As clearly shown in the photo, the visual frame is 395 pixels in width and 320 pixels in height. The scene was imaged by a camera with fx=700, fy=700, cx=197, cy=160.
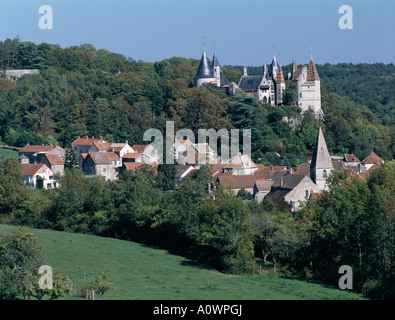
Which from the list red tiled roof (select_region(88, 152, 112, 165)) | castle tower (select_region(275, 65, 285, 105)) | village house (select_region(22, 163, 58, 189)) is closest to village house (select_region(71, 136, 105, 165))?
red tiled roof (select_region(88, 152, 112, 165))

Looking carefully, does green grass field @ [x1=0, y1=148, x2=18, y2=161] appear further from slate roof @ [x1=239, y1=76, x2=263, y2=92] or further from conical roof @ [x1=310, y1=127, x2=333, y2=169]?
conical roof @ [x1=310, y1=127, x2=333, y2=169]

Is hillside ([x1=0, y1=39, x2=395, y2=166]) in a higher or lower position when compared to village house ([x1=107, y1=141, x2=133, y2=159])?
higher

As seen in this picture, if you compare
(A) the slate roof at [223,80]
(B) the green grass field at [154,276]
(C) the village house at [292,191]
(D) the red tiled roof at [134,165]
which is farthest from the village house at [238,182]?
(A) the slate roof at [223,80]

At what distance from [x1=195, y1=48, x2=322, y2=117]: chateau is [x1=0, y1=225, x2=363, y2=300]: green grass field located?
32444 millimetres

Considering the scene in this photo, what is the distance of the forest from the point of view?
2894cm

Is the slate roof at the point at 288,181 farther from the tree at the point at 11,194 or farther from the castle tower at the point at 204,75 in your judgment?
the castle tower at the point at 204,75

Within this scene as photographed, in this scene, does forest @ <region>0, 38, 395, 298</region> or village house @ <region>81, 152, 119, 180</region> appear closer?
forest @ <region>0, 38, 395, 298</region>

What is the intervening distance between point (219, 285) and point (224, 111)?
116ft

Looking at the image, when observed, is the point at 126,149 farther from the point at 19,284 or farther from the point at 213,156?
the point at 19,284

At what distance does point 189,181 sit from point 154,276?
1069cm

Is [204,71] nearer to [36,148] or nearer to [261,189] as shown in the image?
[36,148]

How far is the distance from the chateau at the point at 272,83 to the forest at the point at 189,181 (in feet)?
5.21

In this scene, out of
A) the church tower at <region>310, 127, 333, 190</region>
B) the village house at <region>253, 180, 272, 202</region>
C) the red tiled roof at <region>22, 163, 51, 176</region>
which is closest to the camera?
the church tower at <region>310, 127, 333, 190</region>

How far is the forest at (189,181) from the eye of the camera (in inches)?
1139
